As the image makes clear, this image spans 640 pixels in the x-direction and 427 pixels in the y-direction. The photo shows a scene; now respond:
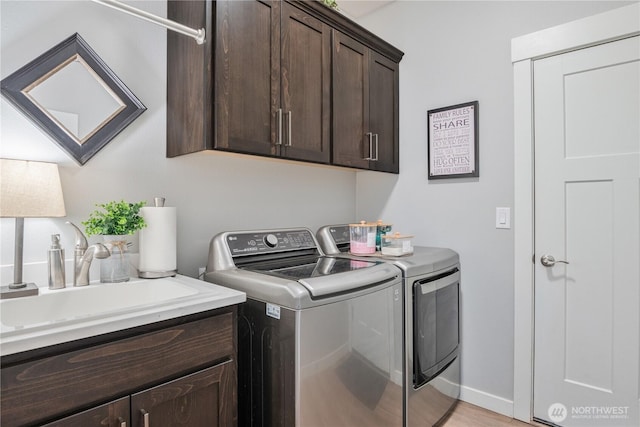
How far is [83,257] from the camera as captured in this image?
4.60ft

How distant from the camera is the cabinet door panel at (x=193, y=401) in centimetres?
102

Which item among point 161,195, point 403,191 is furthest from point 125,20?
point 403,191

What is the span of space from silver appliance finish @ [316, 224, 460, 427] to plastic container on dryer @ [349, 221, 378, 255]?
8 cm

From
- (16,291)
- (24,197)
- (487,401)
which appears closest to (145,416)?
(16,291)

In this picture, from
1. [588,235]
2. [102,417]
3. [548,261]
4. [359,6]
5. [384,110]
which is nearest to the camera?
[102,417]

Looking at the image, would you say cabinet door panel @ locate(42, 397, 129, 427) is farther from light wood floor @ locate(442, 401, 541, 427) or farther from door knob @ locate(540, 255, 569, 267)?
door knob @ locate(540, 255, 569, 267)

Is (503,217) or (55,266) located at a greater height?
(503,217)

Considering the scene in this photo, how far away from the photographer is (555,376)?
1.97 metres

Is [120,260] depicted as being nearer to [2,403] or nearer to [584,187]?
[2,403]

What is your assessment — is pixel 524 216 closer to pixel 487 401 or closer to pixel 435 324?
pixel 435 324

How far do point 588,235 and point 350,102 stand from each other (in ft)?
4.95

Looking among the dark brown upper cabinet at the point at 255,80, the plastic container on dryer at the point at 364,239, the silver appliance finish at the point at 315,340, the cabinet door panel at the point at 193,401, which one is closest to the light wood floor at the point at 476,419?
the silver appliance finish at the point at 315,340

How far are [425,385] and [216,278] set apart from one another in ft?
3.96

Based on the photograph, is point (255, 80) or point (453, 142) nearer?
point (255, 80)
